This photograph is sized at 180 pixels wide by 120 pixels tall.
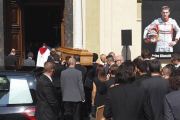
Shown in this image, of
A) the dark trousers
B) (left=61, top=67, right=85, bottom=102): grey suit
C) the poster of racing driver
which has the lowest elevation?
the dark trousers

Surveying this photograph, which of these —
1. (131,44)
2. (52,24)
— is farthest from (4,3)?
(52,24)

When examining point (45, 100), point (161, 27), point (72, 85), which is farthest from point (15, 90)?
point (161, 27)

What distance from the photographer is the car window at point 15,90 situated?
19.5 feet

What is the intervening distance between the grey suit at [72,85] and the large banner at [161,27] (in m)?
6.74

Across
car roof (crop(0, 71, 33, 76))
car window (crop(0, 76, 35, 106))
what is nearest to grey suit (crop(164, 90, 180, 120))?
car window (crop(0, 76, 35, 106))

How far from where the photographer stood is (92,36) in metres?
14.7

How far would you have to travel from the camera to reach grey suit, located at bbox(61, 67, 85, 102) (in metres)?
8.38

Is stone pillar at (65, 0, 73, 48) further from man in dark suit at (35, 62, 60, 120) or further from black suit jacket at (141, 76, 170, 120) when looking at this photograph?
black suit jacket at (141, 76, 170, 120)

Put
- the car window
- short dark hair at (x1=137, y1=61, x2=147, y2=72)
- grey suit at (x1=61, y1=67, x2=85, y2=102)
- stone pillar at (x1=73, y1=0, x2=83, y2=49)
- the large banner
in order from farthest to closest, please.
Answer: the large banner < stone pillar at (x1=73, y1=0, x2=83, y2=49) < grey suit at (x1=61, y1=67, x2=85, y2=102) < short dark hair at (x1=137, y1=61, x2=147, y2=72) < the car window

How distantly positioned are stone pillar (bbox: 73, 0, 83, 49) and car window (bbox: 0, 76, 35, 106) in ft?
26.1

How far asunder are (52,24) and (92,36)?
749 cm

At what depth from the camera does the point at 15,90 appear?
603 centimetres

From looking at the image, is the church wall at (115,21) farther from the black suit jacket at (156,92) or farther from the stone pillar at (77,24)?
the black suit jacket at (156,92)

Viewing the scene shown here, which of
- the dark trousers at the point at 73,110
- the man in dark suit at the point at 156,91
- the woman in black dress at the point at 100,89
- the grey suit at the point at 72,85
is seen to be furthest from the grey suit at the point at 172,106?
the dark trousers at the point at 73,110
